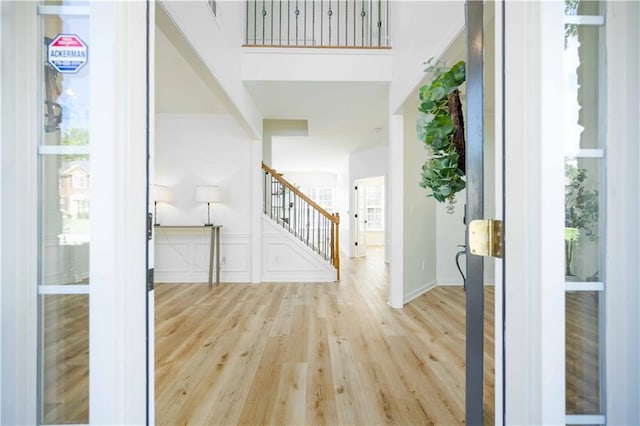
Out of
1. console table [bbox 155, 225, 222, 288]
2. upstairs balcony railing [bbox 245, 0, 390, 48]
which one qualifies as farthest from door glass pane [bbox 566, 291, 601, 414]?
upstairs balcony railing [bbox 245, 0, 390, 48]

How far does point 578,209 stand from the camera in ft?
2.48

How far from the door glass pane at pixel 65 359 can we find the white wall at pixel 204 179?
3.89 m

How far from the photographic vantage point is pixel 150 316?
88cm

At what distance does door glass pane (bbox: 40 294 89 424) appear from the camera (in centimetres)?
79

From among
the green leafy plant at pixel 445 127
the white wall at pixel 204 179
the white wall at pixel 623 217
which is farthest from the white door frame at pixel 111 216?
the white wall at pixel 204 179

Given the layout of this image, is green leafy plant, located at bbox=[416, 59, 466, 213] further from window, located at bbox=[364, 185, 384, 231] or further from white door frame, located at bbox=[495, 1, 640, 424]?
window, located at bbox=[364, 185, 384, 231]

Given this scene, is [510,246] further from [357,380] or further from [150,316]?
[357,380]

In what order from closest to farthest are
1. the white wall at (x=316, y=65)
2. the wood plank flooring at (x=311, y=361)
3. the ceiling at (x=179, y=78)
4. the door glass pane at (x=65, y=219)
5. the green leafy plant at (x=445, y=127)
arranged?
the door glass pane at (x=65, y=219) < the green leafy plant at (x=445, y=127) < the wood plank flooring at (x=311, y=361) < the ceiling at (x=179, y=78) < the white wall at (x=316, y=65)

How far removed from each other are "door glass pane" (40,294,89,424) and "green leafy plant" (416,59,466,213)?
1378mm

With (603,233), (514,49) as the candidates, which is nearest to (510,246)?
(603,233)

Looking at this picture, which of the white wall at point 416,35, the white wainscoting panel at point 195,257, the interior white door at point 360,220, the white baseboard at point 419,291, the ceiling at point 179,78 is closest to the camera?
the ceiling at point 179,78

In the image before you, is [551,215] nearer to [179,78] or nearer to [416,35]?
[416,35]

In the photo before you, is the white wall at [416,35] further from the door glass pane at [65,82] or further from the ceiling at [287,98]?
the door glass pane at [65,82]

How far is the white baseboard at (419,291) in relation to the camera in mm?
3700
